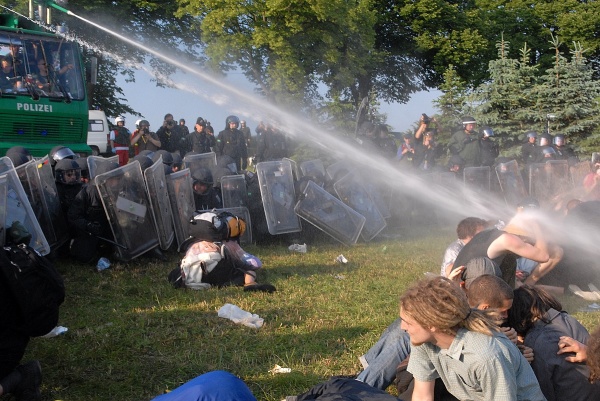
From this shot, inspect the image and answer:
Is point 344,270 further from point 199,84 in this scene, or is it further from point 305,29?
point 305,29

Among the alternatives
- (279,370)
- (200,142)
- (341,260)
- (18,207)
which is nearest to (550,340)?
(279,370)

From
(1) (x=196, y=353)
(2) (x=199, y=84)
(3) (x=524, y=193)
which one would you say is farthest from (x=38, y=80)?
(3) (x=524, y=193)

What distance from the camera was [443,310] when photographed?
349cm

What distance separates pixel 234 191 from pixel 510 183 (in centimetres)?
656

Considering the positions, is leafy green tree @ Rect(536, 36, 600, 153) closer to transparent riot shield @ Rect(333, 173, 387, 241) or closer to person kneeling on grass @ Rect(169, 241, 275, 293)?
transparent riot shield @ Rect(333, 173, 387, 241)

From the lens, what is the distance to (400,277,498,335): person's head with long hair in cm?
349

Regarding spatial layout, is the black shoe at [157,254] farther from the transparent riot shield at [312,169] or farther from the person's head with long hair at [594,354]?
the person's head with long hair at [594,354]

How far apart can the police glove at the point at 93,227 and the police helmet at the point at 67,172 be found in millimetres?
982

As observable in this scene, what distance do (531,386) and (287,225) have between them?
23.9 feet

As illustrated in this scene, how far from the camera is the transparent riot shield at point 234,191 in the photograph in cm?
1090

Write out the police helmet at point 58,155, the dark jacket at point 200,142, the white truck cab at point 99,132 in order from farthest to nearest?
the white truck cab at point 99,132
the dark jacket at point 200,142
the police helmet at point 58,155

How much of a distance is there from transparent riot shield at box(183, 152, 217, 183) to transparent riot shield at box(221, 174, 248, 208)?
2.06 feet

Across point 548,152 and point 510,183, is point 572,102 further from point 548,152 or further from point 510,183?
point 510,183

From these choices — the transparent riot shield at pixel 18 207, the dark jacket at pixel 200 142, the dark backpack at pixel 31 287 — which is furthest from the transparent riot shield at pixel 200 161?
the dark backpack at pixel 31 287
